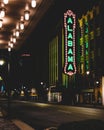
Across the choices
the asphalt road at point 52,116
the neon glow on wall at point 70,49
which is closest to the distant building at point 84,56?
the neon glow on wall at point 70,49

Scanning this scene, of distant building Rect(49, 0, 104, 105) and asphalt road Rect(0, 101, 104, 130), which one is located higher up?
distant building Rect(49, 0, 104, 105)

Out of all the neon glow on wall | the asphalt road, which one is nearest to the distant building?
the neon glow on wall

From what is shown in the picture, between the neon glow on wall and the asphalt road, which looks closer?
the asphalt road

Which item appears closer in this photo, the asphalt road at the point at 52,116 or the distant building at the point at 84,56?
the asphalt road at the point at 52,116

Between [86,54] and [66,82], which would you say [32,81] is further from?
[86,54]

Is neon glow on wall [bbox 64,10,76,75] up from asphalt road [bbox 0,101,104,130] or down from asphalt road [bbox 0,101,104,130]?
up

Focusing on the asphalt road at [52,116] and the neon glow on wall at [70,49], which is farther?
the neon glow on wall at [70,49]

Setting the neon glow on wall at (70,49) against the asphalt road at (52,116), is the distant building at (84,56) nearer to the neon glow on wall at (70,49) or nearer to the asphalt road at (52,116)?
the neon glow on wall at (70,49)

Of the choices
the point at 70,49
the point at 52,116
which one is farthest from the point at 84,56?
the point at 52,116

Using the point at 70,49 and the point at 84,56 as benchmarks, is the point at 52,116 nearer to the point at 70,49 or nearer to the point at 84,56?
the point at 70,49

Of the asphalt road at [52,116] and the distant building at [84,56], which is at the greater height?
the distant building at [84,56]

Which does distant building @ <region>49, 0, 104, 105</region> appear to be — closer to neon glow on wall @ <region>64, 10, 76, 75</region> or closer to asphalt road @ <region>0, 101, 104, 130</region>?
neon glow on wall @ <region>64, 10, 76, 75</region>

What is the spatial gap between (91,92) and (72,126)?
2646 inches

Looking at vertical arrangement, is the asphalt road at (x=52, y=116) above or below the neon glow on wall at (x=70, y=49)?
below
